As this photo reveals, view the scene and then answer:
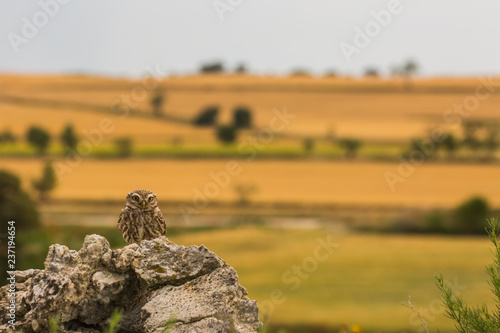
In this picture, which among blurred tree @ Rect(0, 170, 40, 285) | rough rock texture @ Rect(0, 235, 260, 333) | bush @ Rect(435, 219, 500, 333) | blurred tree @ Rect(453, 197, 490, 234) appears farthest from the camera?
blurred tree @ Rect(453, 197, 490, 234)

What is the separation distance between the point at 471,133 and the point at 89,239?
4814 cm

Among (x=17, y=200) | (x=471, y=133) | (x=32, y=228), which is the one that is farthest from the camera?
(x=471, y=133)

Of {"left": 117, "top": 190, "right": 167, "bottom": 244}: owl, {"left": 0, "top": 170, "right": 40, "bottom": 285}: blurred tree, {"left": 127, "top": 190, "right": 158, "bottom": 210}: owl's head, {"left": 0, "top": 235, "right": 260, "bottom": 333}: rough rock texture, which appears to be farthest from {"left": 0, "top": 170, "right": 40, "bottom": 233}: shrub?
{"left": 0, "top": 235, "right": 260, "bottom": 333}: rough rock texture

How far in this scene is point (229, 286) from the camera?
24.3 ft

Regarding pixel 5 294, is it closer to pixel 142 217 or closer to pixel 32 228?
pixel 142 217

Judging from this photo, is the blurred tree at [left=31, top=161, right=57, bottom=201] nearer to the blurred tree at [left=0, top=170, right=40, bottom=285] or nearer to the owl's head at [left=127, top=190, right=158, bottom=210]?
the blurred tree at [left=0, top=170, right=40, bottom=285]

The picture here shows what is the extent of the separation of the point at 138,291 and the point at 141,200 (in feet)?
4.44

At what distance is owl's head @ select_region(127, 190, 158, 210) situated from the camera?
28.9 ft

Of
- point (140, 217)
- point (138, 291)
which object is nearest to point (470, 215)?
point (140, 217)

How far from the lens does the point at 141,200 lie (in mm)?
8789

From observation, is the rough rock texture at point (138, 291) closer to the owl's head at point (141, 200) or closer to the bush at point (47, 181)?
the owl's head at point (141, 200)

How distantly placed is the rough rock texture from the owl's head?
3.48ft

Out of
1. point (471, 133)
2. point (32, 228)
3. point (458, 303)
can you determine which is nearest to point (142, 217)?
point (458, 303)

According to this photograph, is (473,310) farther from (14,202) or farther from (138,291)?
(14,202)
